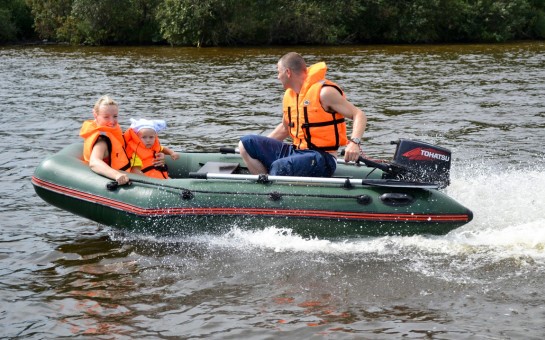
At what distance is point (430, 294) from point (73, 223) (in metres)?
3.38

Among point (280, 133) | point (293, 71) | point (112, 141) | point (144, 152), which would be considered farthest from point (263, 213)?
point (112, 141)

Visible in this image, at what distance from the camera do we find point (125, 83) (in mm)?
16094

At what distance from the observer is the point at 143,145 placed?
21.1 ft

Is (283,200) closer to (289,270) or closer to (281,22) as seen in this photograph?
(289,270)

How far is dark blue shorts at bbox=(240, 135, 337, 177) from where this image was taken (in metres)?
6.08

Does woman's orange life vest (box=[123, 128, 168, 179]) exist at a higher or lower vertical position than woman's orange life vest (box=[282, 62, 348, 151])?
lower

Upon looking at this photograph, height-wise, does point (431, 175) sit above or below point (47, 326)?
above

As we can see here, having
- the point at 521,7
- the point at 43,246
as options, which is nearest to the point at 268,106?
the point at 43,246

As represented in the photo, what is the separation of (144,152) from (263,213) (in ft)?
4.10

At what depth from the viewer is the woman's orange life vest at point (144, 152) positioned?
639 centimetres

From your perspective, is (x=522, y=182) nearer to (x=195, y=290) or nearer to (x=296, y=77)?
(x=296, y=77)

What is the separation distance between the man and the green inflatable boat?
20 cm

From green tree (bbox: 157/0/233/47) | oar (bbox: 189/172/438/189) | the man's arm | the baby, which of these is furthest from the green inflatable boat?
green tree (bbox: 157/0/233/47)

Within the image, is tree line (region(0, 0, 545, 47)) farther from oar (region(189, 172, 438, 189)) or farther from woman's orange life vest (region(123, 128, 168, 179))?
oar (region(189, 172, 438, 189))
